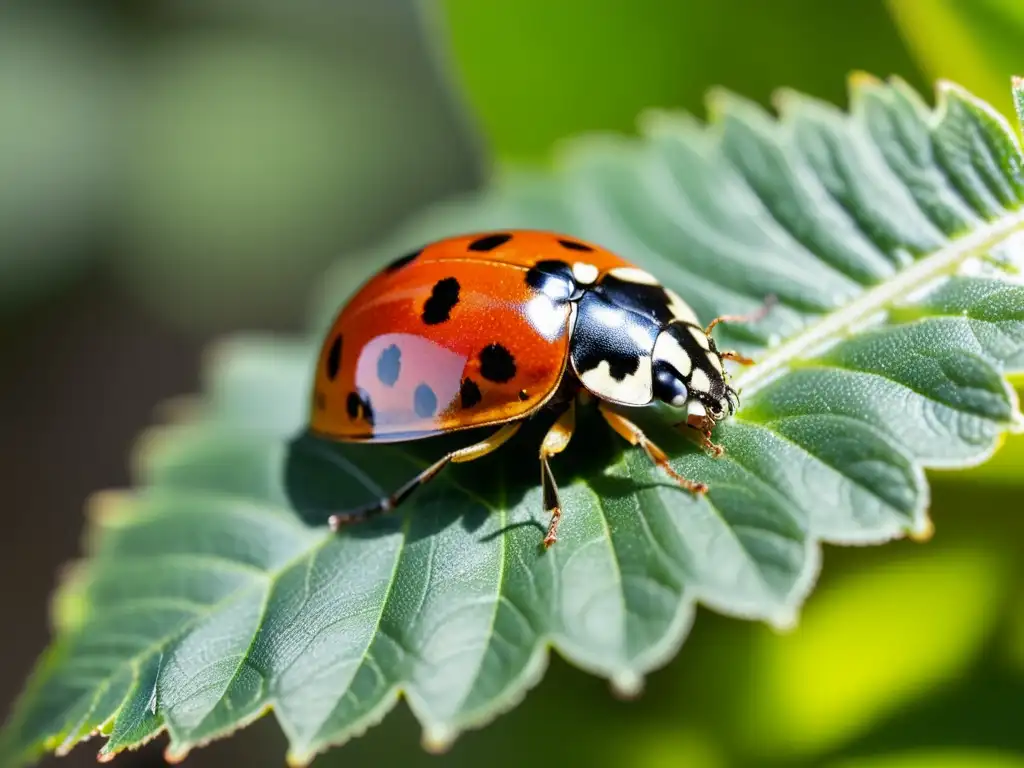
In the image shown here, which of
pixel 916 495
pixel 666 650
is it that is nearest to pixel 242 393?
pixel 666 650

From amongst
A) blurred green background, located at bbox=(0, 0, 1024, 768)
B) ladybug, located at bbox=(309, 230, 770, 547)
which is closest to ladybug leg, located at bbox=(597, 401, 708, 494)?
ladybug, located at bbox=(309, 230, 770, 547)

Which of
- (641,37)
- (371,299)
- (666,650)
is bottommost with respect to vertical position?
(666,650)

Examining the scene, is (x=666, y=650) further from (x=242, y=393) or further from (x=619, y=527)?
(x=242, y=393)

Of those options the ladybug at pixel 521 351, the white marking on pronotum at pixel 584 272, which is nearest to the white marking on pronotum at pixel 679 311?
the ladybug at pixel 521 351

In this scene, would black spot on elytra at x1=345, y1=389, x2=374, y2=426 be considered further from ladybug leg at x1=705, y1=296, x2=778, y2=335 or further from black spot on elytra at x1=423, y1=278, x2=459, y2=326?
ladybug leg at x1=705, y1=296, x2=778, y2=335

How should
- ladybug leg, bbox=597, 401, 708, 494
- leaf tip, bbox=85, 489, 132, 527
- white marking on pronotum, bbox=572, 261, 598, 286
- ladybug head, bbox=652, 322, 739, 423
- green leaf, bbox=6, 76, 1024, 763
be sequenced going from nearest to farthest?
green leaf, bbox=6, 76, 1024, 763 < ladybug leg, bbox=597, 401, 708, 494 < ladybug head, bbox=652, 322, 739, 423 < white marking on pronotum, bbox=572, 261, 598, 286 < leaf tip, bbox=85, 489, 132, 527
